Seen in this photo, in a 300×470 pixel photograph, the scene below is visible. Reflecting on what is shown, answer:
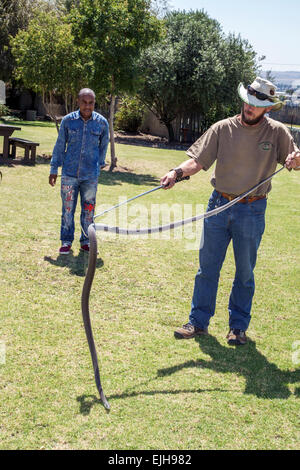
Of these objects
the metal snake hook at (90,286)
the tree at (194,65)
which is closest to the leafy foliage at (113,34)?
the tree at (194,65)

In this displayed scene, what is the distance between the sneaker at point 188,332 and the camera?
4.54 m

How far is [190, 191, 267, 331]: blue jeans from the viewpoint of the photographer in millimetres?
4352

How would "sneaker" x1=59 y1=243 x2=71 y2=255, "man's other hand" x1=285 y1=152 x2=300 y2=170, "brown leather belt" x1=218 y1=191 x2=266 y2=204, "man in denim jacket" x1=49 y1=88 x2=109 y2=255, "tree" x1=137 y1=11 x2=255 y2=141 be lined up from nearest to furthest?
"man's other hand" x1=285 y1=152 x2=300 y2=170 → "brown leather belt" x1=218 y1=191 x2=266 y2=204 → "man in denim jacket" x1=49 y1=88 x2=109 y2=255 → "sneaker" x1=59 y1=243 x2=71 y2=255 → "tree" x1=137 y1=11 x2=255 y2=141

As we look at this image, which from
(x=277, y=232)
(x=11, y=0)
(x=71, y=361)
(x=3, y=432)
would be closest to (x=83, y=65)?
(x=277, y=232)

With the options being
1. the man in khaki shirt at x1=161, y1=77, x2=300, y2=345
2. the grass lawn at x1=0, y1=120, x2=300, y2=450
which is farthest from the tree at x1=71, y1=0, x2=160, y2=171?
the man in khaki shirt at x1=161, y1=77, x2=300, y2=345

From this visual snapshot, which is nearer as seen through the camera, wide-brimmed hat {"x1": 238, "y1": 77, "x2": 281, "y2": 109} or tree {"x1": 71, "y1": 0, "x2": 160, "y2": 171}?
wide-brimmed hat {"x1": 238, "y1": 77, "x2": 281, "y2": 109}

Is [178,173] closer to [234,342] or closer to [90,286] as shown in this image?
[90,286]

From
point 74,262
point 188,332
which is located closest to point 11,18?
point 74,262

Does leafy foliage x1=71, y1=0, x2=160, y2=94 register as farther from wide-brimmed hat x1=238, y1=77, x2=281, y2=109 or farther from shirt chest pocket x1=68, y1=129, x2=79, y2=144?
wide-brimmed hat x1=238, y1=77, x2=281, y2=109

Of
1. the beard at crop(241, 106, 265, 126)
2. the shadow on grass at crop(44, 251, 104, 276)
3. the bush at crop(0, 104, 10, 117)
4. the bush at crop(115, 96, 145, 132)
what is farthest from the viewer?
the bush at crop(115, 96, 145, 132)

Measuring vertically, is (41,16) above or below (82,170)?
above

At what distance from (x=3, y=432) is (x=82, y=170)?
3753 millimetres

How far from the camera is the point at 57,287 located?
5441 mm
